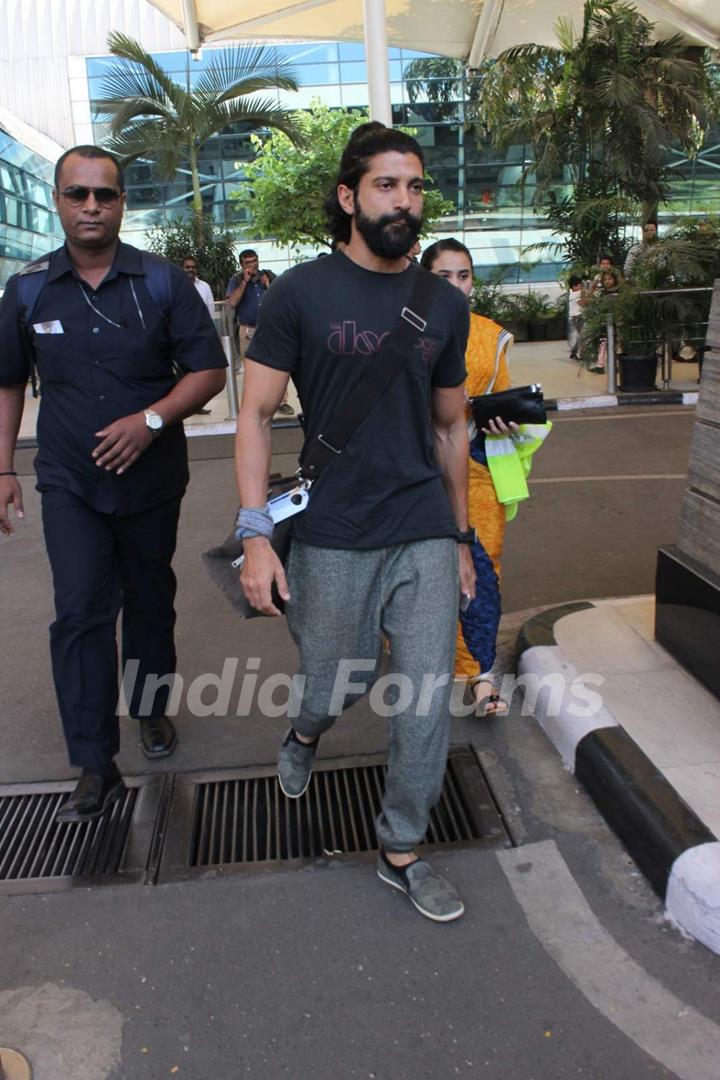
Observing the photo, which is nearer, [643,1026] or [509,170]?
[643,1026]

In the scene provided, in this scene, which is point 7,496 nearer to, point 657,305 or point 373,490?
point 373,490

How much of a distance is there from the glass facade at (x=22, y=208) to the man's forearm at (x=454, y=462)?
19.1m

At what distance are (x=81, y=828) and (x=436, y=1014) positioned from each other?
4.89ft

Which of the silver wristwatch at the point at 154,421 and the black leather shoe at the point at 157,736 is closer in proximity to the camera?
the silver wristwatch at the point at 154,421

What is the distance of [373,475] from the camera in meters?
2.77

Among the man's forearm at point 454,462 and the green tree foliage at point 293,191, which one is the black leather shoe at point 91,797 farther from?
the green tree foliage at point 293,191

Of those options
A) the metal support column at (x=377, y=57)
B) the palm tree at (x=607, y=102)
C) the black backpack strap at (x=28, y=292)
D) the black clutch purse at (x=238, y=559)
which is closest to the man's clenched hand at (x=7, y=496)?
the black backpack strap at (x=28, y=292)

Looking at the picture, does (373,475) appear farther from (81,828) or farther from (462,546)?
(81,828)

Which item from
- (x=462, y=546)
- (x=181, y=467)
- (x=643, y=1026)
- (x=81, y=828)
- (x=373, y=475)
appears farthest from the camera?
(x=181, y=467)

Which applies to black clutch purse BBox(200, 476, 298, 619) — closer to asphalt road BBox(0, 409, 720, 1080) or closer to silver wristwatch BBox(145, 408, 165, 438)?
silver wristwatch BBox(145, 408, 165, 438)

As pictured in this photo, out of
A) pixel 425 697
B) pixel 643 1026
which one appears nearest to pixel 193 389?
pixel 425 697

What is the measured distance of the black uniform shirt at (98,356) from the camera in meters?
3.42

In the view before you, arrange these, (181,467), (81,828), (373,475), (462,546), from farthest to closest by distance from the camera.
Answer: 1. (181,467)
2. (81,828)
3. (462,546)
4. (373,475)

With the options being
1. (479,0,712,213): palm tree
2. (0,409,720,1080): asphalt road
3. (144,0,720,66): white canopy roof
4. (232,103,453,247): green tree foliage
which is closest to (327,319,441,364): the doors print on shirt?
(0,409,720,1080): asphalt road
